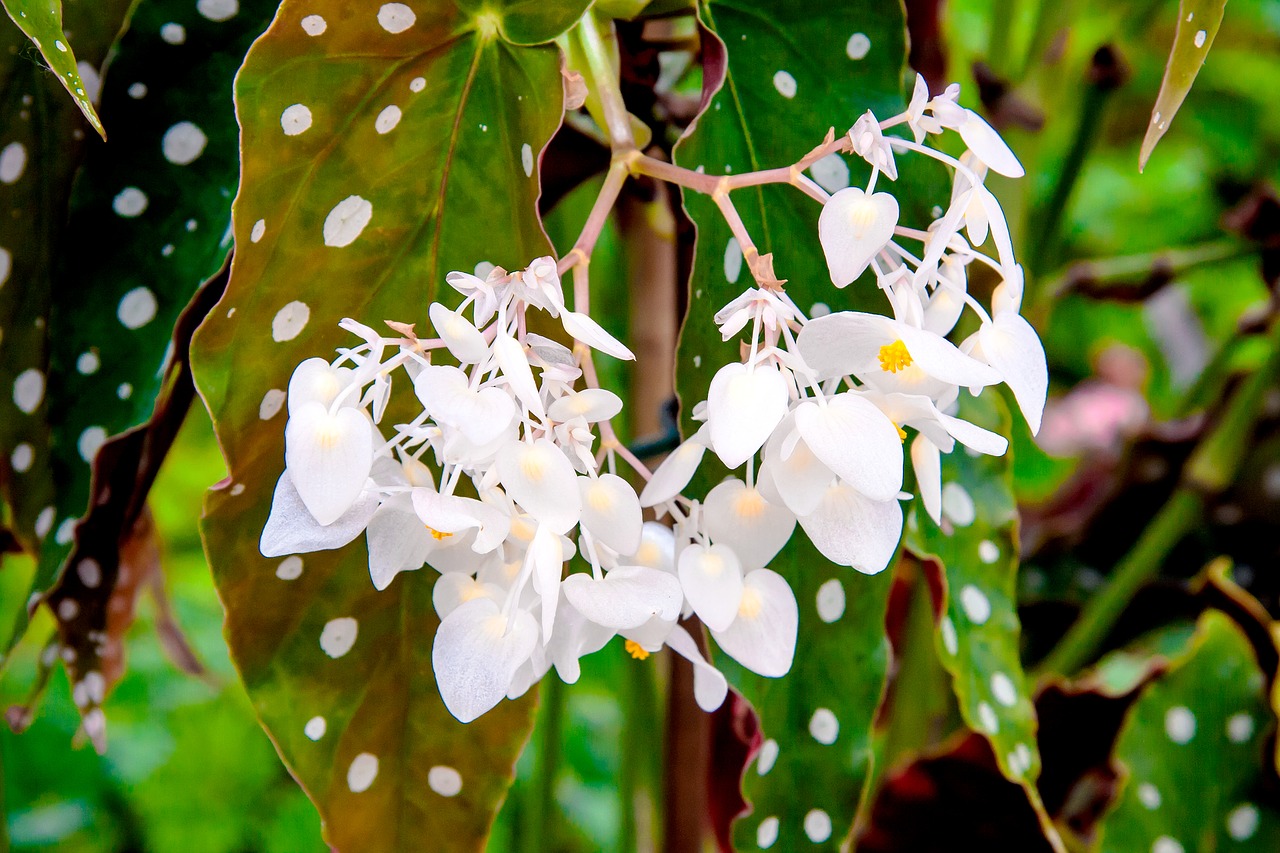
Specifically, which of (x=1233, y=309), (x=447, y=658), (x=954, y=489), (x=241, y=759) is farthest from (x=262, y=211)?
(x=1233, y=309)

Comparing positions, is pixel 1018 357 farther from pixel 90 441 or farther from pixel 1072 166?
pixel 1072 166

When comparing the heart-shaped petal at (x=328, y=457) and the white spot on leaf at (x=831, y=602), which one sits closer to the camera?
the heart-shaped petal at (x=328, y=457)

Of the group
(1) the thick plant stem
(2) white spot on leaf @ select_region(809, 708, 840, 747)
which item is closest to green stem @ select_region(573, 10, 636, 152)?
(2) white spot on leaf @ select_region(809, 708, 840, 747)

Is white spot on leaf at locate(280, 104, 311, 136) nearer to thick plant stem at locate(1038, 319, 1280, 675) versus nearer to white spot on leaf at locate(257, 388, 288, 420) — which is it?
white spot on leaf at locate(257, 388, 288, 420)

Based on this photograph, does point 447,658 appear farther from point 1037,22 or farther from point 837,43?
point 1037,22

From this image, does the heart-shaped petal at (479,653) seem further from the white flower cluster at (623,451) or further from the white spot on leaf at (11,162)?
the white spot on leaf at (11,162)

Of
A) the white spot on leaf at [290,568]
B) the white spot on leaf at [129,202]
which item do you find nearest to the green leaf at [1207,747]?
the white spot on leaf at [290,568]

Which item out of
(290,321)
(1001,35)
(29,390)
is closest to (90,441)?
(29,390)
